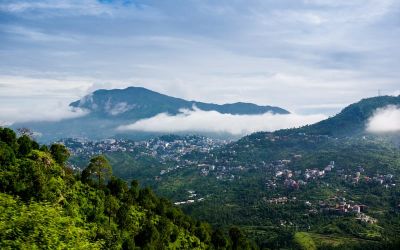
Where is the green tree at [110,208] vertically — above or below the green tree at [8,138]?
below

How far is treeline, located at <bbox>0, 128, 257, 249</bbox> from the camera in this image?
29.7 metres

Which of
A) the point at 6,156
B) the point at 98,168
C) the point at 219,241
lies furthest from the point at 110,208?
the point at 219,241

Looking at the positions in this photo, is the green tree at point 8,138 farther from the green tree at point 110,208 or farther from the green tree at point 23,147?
the green tree at point 110,208

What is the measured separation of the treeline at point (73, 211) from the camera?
29.7 metres

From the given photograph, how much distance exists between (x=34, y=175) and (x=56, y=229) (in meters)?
12.4

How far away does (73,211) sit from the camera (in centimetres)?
4509

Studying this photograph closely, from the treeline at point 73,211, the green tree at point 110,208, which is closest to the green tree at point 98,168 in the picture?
the treeline at point 73,211

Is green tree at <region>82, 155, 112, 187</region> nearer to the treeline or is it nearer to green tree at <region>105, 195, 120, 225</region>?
the treeline

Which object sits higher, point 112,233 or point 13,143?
point 13,143

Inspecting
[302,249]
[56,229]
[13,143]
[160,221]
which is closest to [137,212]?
[160,221]

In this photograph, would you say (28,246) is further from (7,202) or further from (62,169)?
(62,169)

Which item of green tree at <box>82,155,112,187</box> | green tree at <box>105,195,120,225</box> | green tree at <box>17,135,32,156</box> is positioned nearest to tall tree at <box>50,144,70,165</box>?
green tree at <box>82,155,112,187</box>

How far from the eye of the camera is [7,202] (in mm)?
36312

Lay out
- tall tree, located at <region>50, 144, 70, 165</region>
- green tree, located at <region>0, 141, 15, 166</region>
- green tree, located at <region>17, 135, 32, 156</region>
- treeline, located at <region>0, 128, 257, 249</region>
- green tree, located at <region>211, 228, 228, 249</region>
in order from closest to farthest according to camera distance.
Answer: treeline, located at <region>0, 128, 257, 249</region> → green tree, located at <region>0, 141, 15, 166</region> → green tree, located at <region>17, 135, 32, 156</region> → tall tree, located at <region>50, 144, 70, 165</region> → green tree, located at <region>211, 228, 228, 249</region>
